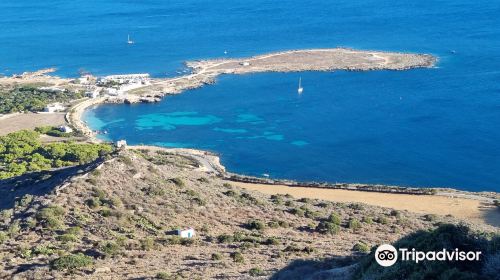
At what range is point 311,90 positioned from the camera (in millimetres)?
94562

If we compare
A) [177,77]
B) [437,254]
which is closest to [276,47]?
[177,77]

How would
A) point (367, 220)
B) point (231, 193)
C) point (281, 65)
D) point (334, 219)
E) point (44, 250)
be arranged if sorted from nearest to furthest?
point (44, 250), point (334, 219), point (367, 220), point (231, 193), point (281, 65)

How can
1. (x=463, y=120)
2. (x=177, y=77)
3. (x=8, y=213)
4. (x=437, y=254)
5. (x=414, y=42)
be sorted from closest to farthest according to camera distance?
(x=437, y=254) < (x=8, y=213) < (x=463, y=120) < (x=177, y=77) < (x=414, y=42)

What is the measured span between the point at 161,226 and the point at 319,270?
43.4ft

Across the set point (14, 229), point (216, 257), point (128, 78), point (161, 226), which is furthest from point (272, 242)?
point (128, 78)

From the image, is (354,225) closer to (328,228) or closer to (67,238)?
(328,228)

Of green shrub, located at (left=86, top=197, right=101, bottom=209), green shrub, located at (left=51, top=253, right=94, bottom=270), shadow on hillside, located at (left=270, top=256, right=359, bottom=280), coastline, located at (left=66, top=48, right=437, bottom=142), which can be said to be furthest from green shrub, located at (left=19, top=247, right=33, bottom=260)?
coastline, located at (left=66, top=48, right=437, bottom=142)

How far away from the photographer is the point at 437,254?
15906mm

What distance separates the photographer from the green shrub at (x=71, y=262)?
2261cm

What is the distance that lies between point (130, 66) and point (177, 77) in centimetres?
1368

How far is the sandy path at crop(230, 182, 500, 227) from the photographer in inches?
1783

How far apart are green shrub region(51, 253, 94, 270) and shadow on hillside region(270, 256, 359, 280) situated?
Answer: 822cm

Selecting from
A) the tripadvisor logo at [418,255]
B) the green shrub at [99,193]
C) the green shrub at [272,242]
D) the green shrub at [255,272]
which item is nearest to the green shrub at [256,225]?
the green shrub at [272,242]

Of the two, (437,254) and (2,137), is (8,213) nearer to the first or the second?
(437,254)
